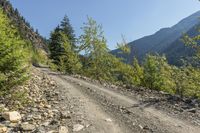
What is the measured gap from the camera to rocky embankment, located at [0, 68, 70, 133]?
500 inches

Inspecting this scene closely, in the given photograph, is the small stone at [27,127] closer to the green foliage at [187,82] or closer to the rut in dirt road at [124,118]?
the rut in dirt road at [124,118]

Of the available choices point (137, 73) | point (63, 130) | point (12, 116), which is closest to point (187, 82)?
point (137, 73)

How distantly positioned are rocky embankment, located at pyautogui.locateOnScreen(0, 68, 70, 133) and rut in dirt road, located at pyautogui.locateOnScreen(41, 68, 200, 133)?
4.43ft

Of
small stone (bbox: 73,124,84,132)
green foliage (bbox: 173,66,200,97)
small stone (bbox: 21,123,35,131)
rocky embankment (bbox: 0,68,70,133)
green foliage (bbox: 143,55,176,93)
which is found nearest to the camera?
small stone (bbox: 21,123,35,131)

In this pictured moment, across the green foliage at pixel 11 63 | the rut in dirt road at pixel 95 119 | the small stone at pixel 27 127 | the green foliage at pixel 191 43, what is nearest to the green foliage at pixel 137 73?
the green foliage at pixel 191 43

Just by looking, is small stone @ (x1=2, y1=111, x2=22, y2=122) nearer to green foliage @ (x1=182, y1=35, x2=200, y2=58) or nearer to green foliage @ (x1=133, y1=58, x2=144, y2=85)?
green foliage @ (x1=182, y1=35, x2=200, y2=58)

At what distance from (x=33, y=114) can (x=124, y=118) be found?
171 inches

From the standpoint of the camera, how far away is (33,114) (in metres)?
14.7

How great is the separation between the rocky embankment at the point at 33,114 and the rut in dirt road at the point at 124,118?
135 cm

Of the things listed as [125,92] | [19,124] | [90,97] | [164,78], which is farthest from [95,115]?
[164,78]

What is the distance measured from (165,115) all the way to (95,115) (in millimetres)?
3871

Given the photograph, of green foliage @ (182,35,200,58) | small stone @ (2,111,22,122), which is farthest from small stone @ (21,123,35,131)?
green foliage @ (182,35,200,58)

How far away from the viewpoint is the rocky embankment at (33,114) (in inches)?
500

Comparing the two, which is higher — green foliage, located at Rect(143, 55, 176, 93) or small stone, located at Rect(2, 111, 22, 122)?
green foliage, located at Rect(143, 55, 176, 93)
